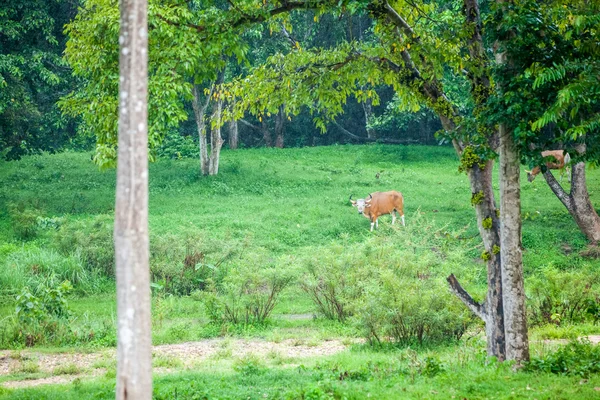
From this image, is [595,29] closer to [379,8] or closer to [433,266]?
[379,8]

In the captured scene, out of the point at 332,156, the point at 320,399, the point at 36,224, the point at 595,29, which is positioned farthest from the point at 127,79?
the point at 332,156

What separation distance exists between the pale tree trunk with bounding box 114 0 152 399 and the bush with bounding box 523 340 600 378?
5306 millimetres

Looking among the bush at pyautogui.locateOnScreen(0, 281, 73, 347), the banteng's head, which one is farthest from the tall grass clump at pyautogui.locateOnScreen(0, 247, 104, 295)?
the banteng's head

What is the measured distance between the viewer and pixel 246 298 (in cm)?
1543

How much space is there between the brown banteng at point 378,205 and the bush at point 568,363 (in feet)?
45.6

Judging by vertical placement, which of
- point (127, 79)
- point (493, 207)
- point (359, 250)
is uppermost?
point (127, 79)

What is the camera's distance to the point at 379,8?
10.7m

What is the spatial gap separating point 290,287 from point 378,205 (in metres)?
6.68

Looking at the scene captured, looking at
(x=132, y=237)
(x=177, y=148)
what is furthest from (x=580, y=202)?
(x=177, y=148)

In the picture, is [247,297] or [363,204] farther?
[363,204]

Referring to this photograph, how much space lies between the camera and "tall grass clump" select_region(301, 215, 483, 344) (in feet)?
41.5

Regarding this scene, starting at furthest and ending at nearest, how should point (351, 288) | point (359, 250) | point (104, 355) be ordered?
1. point (359, 250)
2. point (351, 288)
3. point (104, 355)

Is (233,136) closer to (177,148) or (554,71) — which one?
(177,148)

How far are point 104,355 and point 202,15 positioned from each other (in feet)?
18.6
